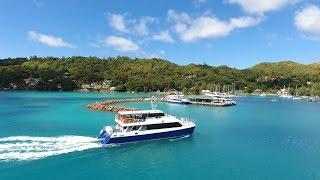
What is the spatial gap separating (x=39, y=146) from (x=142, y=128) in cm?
1108

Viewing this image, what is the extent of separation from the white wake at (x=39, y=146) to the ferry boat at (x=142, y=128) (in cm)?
182

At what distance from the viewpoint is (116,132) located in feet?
133

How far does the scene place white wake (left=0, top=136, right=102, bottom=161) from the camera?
3497cm

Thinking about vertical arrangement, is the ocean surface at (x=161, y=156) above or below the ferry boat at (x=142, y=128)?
below

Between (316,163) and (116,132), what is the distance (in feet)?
66.6

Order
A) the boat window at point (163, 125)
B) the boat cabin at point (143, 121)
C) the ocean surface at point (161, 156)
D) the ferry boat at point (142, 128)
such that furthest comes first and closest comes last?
the boat window at point (163, 125) → the boat cabin at point (143, 121) → the ferry boat at point (142, 128) → the ocean surface at point (161, 156)

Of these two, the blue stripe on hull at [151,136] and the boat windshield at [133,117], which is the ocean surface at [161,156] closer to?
the blue stripe on hull at [151,136]

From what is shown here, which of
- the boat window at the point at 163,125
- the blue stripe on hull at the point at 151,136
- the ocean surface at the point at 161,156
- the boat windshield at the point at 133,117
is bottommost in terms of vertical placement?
the ocean surface at the point at 161,156

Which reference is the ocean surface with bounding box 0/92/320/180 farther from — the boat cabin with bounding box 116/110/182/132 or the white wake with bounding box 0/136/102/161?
the boat cabin with bounding box 116/110/182/132

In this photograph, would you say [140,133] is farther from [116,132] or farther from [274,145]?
[274,145]

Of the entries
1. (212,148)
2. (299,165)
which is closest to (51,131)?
(212,148)

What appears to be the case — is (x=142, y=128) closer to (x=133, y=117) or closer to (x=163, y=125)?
(x=133, y=117)

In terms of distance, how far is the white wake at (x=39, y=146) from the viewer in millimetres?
34969

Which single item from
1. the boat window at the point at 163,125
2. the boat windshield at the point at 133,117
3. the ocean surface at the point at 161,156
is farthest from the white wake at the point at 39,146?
the boat window at the point at 163,125
